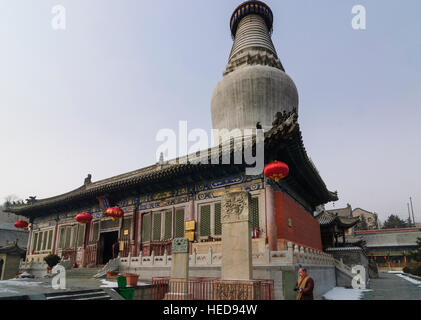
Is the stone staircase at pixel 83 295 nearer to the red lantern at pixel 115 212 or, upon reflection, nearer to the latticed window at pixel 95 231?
the red lantern at pixel 115 212

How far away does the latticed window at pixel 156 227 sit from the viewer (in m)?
17.8

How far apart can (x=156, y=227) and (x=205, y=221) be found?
3.70 meters

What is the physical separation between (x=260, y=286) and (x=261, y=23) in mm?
24343

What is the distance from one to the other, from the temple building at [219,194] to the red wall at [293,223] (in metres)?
0.05

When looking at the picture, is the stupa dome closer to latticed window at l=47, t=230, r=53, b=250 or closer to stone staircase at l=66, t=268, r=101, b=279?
stone staircase at l=66, t=268, r=101, b=279

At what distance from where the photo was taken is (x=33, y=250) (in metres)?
27.0

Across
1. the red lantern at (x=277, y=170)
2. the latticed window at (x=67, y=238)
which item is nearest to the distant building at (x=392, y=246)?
the latticed window at (x=67, y=238)

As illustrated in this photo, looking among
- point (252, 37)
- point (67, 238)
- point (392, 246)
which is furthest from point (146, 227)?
point (392, 246)

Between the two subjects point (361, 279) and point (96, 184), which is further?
point (96, 184)

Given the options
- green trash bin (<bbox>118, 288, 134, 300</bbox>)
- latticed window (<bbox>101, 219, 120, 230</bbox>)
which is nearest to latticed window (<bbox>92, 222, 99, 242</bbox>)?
latticed window (<bbox>101, 219, 120, 230</bbox>)
